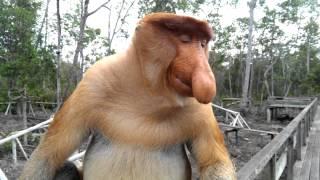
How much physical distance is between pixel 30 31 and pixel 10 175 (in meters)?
9.91

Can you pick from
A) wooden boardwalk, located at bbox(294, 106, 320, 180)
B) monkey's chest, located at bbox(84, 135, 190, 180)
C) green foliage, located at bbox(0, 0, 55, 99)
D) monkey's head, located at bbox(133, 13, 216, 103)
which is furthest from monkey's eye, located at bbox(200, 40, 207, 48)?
green foliage, located at bbox(0, 0, 55, 99)

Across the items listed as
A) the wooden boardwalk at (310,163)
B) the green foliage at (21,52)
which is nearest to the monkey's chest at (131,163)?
the wooden boardwalk at (310,163)

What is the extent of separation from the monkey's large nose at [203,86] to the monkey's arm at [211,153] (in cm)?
39

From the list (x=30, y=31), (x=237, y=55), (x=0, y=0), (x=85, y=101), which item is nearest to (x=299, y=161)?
(x=85, y=101)

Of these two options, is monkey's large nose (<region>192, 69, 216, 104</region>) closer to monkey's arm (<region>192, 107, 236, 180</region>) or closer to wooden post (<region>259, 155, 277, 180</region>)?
monkey's arm (<region>192, 107, 236, 180</region>)

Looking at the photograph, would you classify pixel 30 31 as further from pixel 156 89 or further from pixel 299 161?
pixel 156 89

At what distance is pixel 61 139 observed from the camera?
1742 millimetres

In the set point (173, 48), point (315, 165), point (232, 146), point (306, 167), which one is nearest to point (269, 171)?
point (173, 48)

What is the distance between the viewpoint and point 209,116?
1750 millimetres

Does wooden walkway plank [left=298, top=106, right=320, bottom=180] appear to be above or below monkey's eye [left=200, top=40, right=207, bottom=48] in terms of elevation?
below

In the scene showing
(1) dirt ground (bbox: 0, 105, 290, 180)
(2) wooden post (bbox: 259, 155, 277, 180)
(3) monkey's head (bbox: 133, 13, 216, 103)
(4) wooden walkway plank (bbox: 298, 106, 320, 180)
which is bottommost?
(1) dirt ground (bbox: 0, 105, 290, 180)

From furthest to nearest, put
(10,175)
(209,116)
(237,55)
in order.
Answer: (237,55)
(10,175)
(209,116)

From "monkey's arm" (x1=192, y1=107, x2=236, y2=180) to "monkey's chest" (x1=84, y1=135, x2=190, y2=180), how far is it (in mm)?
101

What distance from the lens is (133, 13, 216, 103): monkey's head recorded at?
146cm
